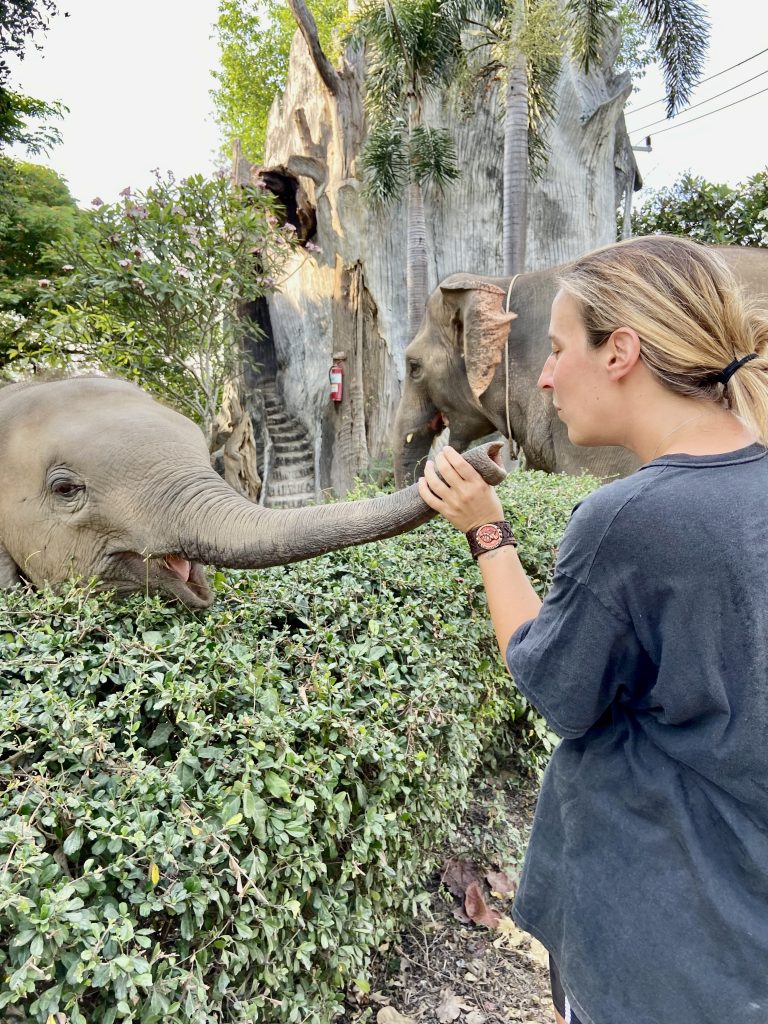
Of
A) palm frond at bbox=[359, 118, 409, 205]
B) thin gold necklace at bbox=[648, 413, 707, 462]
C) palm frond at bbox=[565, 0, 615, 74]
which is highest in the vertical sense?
palm frond at bbox=[565, 0, 615, 74]

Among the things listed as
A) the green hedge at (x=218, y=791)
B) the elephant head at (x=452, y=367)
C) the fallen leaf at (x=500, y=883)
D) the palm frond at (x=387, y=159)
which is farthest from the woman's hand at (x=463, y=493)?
the palm frond at (x=387, y=159)

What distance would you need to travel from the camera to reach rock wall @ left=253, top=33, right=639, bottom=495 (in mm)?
14062

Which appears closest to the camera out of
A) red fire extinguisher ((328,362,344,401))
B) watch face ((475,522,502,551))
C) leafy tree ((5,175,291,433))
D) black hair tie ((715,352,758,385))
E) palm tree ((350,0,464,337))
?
black hair tie ((715,352,758,385))

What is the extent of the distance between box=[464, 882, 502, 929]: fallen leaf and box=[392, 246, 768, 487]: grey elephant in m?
3.64

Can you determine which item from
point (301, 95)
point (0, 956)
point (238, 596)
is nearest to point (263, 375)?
point (301, 95)

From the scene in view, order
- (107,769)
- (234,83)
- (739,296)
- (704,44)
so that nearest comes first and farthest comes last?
(739,296) < (107,769) < (704,44) < (234,83)

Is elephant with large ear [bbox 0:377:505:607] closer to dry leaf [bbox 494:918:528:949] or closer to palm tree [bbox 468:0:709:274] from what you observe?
dry leaf [bbox 494:918:528:949]

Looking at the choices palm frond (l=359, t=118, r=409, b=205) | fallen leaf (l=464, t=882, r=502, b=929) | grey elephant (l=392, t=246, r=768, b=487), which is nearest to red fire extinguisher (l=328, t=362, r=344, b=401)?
palm frond (l=359, t=118, r=409, b=205)

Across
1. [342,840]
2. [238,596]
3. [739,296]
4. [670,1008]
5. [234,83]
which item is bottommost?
[342,840]

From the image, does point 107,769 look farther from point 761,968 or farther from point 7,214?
point 7,214

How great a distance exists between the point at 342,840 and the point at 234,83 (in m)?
30.5

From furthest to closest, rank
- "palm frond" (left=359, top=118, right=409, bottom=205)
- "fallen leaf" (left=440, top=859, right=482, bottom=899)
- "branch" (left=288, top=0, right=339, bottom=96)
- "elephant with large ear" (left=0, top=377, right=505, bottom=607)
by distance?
"branch" (left=288, top=0, right=339, bottom=96) < "palm frond" (left=359, top=118, right=409, bottom=205) < "fallen leaf" (left=440, top=859, right=482, bottom=899) < "elephant with large ear" (left=0, top=377, right=505, bottom=607)

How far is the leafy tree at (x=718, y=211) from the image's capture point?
54.1 feet

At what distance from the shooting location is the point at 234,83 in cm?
2606
